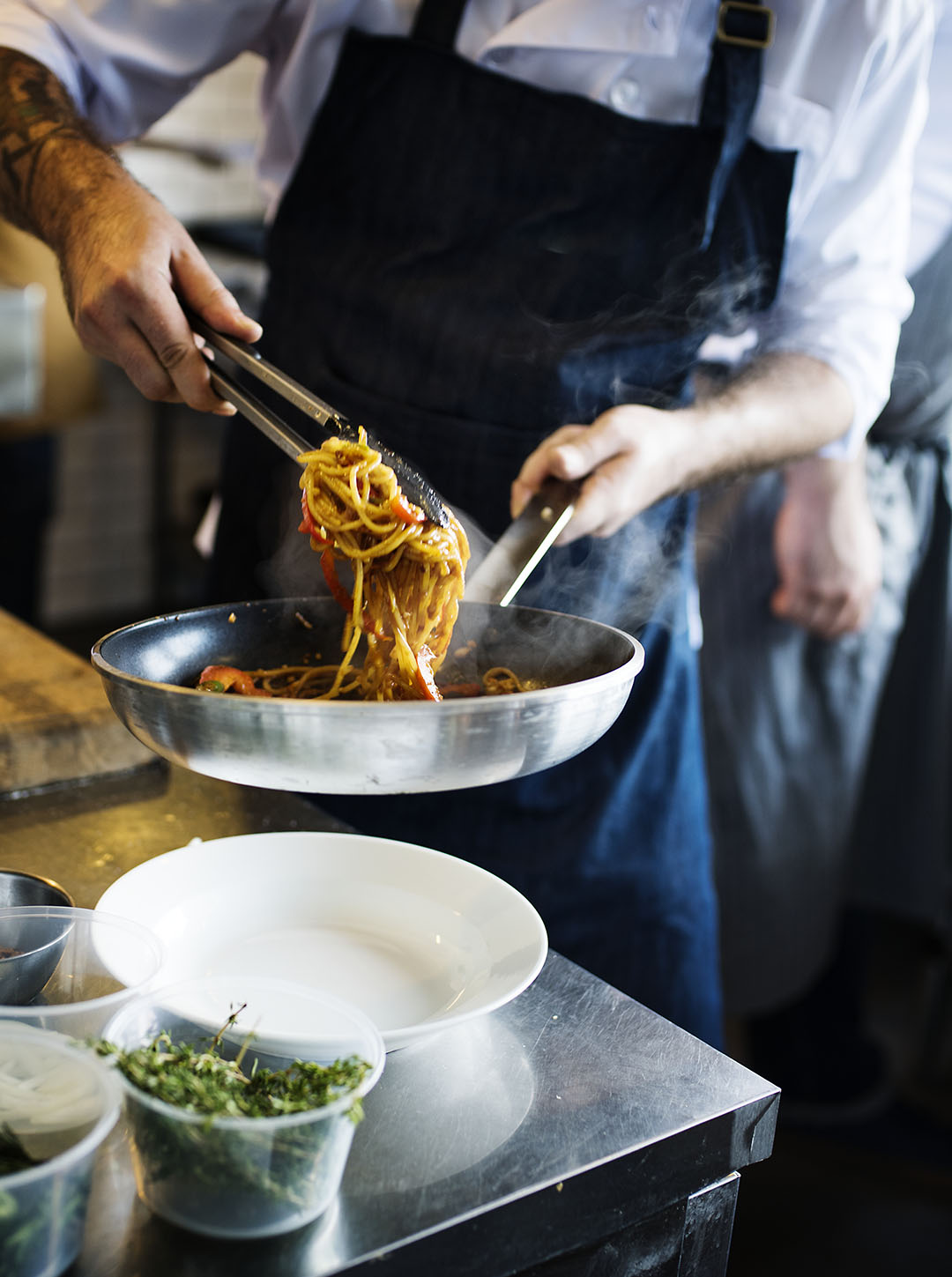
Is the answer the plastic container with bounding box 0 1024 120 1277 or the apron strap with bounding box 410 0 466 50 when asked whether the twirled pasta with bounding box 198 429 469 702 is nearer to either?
the plastic container with bounding box 0 1024 120 1277

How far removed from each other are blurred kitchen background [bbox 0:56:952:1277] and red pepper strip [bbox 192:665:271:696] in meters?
1.73

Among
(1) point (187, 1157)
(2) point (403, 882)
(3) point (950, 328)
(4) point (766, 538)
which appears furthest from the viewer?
(4) point (766, 538)

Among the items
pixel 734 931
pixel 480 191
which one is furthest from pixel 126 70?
pixel 734 931

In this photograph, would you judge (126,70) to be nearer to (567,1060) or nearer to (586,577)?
(586,577)

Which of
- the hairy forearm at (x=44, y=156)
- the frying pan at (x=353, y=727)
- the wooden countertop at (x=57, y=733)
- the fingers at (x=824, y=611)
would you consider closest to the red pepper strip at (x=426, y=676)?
the frying pan at (x=353, y=727)

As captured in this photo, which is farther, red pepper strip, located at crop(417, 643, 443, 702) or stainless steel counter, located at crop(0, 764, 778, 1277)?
red pepper strip, located at crop(417, 643, 443, 702)

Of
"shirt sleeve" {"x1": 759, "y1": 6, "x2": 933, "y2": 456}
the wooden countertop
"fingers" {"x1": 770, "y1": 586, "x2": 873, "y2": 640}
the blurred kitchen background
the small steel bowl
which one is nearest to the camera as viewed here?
the small steel bowl

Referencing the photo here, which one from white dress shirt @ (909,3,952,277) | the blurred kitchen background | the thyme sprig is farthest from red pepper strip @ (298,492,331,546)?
the blurred kitchen background

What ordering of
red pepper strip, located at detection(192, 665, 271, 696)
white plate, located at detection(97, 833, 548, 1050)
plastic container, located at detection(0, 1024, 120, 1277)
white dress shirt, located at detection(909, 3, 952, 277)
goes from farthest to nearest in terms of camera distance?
white dress shirt, located at detection(909, 3, 952, 277) → red pepper strip, located at detection(192, 665, 271, 696) → white plate, located at detection(97, 833, 548, 1050) → plastic container, located at detection(0, 1024, 120, 1277)

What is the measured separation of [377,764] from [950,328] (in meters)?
2.00

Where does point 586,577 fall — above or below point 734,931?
above

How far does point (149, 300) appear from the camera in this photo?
1.24m

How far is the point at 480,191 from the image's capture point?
5.48 feet

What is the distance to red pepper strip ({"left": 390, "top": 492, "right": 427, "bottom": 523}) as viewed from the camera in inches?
46.7
